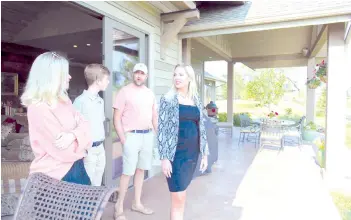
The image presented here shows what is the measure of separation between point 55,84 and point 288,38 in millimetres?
7383

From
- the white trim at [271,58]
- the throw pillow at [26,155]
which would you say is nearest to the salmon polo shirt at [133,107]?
the throw pillow at [26,155]

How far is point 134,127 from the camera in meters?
2.55

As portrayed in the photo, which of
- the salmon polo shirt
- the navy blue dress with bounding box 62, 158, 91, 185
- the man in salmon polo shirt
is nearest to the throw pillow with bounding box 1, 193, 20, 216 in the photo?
the man in salmon polo shirt

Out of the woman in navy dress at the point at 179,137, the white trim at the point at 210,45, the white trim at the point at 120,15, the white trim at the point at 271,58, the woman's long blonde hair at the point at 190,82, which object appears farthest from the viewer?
the white trim at the point at 271,58

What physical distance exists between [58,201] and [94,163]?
113cm

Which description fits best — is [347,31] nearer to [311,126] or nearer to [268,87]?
[311,126]

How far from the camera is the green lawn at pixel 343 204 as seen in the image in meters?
2.71

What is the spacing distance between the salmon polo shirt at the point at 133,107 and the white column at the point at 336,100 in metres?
2.79

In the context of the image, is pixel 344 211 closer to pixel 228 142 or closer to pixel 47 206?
pixel 47 206

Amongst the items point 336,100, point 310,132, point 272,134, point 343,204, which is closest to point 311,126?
point 310,132

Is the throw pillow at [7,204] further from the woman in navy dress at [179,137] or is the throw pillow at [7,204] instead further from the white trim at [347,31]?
the white trim at [347,31]

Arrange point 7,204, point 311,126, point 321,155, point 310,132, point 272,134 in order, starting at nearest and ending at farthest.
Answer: point 7,204 → point 321,155 → point 272,134 → point 310,132 → point 311,126

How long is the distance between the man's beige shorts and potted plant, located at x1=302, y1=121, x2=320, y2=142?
20.0ft

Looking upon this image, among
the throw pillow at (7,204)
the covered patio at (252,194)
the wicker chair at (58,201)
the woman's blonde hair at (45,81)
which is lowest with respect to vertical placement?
the covered patio at (252,194)
